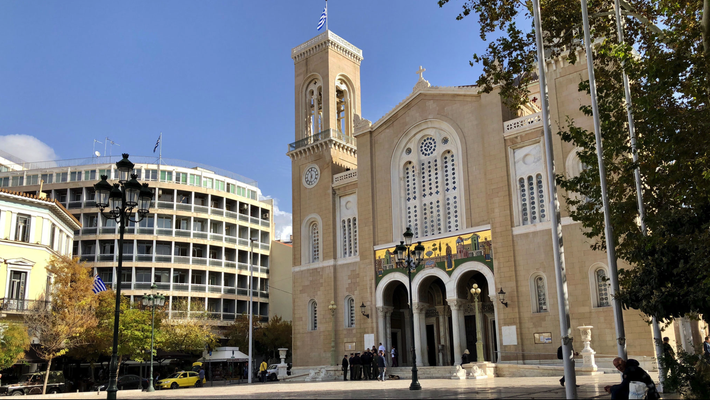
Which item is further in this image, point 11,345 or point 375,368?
point 375,368

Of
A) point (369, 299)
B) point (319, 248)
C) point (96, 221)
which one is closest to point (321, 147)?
point (319, 248)

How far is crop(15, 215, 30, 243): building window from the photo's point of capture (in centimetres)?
3690

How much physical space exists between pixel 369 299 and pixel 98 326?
16.6 meters

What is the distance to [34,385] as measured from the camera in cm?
3156

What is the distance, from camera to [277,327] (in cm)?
5606

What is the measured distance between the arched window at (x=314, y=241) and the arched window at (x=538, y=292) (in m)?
15.8

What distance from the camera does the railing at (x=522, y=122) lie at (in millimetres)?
31719

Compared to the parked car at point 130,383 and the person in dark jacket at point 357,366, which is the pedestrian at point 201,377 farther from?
the person in dark jacket at point 357,366

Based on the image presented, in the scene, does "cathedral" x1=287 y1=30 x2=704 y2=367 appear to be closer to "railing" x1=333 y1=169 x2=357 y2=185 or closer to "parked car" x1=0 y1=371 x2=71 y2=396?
"railing" x1=333 y1=169 x2=357 y2=185

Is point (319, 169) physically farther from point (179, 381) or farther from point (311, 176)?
point (179, 381)

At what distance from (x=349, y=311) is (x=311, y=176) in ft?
32.6

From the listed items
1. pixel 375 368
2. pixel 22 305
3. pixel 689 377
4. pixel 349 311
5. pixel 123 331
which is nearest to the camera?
pixel 689 377

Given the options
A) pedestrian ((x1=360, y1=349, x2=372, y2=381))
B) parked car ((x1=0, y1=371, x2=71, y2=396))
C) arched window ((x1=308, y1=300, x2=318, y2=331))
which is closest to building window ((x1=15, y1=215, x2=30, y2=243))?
parked car ((x1=0, y1=371, x2=71, y2=396))

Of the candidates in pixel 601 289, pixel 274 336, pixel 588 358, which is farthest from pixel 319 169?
pixel 588 358
